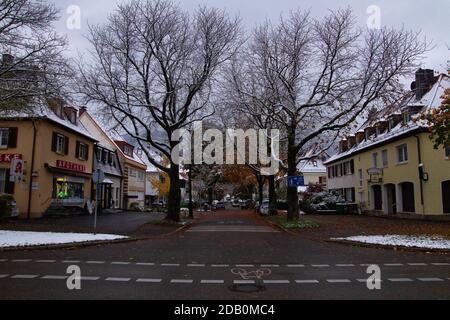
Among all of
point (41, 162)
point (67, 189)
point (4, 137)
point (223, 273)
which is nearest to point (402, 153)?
point (67, 189)

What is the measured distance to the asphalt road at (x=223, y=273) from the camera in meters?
7.99

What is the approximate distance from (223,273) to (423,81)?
1230 inches

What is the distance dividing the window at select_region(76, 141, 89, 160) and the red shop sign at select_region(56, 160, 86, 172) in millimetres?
835

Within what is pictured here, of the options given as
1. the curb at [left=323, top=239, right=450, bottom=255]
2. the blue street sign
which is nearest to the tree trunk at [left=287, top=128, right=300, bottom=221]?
the blue street sign

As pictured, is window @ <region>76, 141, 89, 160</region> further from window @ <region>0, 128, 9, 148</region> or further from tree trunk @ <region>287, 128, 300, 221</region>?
tree trunk @ <region>287, 128, 300, 221</region>

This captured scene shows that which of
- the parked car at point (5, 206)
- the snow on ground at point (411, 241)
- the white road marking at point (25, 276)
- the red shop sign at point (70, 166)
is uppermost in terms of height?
the red shop sign at point (70, 166)

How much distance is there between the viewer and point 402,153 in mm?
34062

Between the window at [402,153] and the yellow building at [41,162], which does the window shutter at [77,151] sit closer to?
the yellow building at [41,162]

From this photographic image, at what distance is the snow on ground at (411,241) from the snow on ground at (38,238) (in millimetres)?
9909

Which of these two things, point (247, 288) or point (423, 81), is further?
point (423, 81)

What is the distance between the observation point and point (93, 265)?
11.2 m

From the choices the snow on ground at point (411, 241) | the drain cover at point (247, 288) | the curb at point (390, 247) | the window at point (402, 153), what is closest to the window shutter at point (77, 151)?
the curb at point (390, 247)

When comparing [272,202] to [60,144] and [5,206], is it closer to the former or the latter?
[60,144]

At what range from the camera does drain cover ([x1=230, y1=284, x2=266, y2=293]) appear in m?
8.34
